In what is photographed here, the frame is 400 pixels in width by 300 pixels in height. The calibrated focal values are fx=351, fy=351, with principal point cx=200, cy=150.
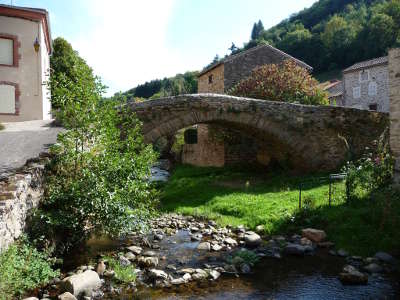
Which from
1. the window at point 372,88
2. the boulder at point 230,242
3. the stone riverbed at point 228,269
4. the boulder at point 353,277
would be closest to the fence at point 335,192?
the stone riverbed at point 228,269

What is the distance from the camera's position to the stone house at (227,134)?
16984 millimetres

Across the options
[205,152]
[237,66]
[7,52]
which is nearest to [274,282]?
[205,152]

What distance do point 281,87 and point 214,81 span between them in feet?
17.3

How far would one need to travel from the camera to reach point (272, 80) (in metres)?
16.6

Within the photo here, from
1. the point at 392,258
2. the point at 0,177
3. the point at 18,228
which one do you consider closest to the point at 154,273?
the point at 18,228

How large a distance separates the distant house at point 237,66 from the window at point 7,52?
33.3 ft

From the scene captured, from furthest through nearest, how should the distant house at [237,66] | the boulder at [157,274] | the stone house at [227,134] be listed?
1. the distant house at [237,66]
2. the stone house at [227,134]
3. the boulder at [157,274]

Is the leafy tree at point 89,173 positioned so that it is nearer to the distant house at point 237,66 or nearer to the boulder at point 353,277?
the boulder at point 353,277

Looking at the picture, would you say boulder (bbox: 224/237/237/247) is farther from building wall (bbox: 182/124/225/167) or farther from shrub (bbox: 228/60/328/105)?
shrub (bbox: 228/60/328/105)

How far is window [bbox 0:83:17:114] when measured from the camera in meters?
14.9

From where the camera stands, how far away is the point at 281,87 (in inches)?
650

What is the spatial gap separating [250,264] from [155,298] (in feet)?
6.42

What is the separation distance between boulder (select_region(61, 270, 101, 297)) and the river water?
301mm

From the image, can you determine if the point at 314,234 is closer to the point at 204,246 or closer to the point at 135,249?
the point at 204,246
